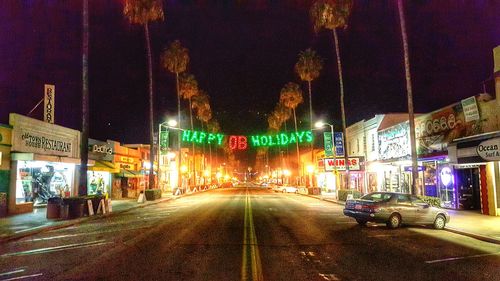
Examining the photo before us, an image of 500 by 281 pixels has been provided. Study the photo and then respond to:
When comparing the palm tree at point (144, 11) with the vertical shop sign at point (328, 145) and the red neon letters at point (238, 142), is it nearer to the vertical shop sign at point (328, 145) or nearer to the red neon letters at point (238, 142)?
the red neon letters at point (238, 142)

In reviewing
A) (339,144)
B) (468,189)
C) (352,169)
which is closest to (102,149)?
(352,169)

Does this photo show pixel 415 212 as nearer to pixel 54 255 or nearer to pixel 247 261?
pixel 247 261

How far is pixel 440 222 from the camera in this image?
19.3 m

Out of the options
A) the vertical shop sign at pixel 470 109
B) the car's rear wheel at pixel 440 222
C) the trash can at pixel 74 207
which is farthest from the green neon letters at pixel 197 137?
the car's rear wheel at pixel 440 222

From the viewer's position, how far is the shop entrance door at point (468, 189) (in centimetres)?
2739

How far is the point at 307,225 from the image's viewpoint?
19.9 m

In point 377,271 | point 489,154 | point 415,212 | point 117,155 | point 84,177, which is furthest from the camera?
point 117,155

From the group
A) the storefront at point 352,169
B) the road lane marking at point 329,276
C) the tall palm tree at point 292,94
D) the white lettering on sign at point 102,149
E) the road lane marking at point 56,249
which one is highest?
the tall palm tree at point 292,94

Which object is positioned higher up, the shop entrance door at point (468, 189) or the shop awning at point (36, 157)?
the shop awning at point (36, 157)

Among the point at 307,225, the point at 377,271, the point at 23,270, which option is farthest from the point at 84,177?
the point at 377,271

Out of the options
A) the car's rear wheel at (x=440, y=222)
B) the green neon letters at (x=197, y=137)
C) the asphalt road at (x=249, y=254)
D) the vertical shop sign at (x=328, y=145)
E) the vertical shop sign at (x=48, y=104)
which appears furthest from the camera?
the vertical shop sign at (x=328, y=145)

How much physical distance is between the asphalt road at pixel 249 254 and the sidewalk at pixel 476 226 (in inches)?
23.4

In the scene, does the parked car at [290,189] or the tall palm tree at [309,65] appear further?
the parked car at [290,189]

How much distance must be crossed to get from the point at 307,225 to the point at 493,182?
10.9 meters
